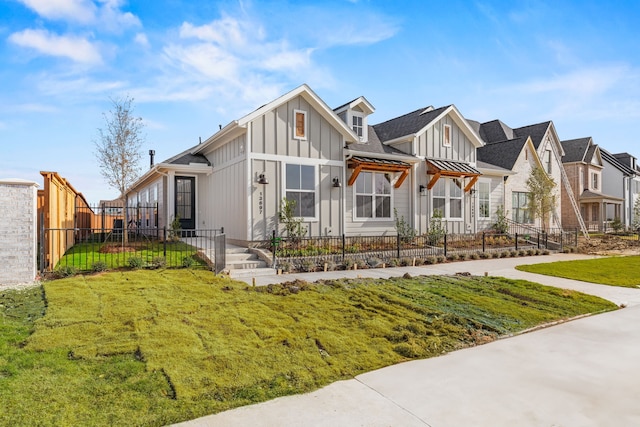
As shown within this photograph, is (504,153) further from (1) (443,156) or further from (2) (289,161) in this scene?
(2) (289,161)

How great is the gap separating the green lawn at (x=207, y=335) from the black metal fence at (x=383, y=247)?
3508mm

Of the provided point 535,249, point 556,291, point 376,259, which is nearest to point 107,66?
point 376,259

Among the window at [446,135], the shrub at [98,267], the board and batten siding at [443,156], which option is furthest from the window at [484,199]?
the shrub at [98,267]

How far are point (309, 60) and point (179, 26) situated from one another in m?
3.79

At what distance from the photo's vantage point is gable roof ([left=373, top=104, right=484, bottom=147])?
17.8 metres

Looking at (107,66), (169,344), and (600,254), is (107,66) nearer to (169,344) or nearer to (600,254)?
(169,344)

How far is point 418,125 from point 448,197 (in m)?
3.81

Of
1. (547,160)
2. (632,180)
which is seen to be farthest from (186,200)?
(632,180)

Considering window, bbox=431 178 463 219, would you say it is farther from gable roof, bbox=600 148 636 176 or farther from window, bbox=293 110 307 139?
gable roof, bbox=600 148 636 176

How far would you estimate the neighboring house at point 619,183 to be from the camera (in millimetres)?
35438

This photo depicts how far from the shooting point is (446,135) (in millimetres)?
18688

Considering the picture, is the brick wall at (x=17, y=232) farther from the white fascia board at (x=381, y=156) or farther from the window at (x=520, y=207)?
the window at (x=520, y=207)

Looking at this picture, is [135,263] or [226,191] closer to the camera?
[135,263]

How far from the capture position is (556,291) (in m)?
8.45
